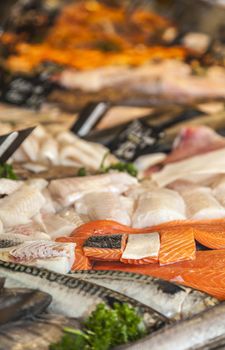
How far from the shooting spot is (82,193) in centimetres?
356

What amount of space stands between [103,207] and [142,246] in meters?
0.72

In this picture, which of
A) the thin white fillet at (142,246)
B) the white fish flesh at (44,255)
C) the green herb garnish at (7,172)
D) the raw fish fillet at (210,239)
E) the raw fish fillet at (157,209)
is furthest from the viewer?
the green herb garnish at (7,172)

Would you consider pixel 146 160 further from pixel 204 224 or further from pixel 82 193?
pixel 204 224

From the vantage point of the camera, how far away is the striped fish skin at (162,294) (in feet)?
7.52

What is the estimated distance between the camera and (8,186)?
3.39m

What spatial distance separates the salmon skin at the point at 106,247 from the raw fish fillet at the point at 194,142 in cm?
197

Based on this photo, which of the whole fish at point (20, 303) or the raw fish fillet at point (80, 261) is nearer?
the whole fish at point (20, 303)

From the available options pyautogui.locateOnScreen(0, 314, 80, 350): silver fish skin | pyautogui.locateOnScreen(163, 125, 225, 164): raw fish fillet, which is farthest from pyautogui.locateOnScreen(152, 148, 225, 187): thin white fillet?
pyautogui.locateOnScreen(0, 314, 80, 350): silver fish skin

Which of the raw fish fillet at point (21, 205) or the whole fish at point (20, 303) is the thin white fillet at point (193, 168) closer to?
the raw fish fillet at point (21, 205)

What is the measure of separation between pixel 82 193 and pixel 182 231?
0.87 metres

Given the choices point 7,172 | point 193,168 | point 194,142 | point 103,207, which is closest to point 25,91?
point 194,142

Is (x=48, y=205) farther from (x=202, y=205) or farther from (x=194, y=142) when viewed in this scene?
(x=194, y=142)

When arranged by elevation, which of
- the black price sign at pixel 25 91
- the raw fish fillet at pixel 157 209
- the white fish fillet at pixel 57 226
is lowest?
the black price sign at pixel 25 91

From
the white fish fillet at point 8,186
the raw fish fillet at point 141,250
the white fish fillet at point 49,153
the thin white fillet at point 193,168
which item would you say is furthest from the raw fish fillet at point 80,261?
the white fish fillet at point 49,153
